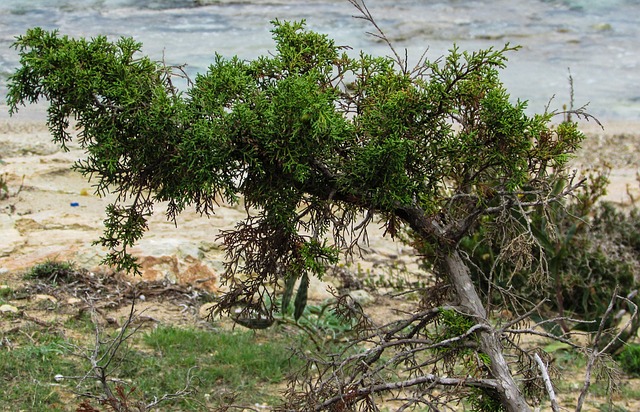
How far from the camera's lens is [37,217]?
7.52 metres

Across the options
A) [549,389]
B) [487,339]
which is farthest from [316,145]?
[549,389]

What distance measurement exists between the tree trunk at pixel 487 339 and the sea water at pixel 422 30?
952 centimetres

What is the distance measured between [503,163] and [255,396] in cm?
247

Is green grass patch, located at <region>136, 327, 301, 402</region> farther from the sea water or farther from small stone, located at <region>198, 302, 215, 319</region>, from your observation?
the sea water

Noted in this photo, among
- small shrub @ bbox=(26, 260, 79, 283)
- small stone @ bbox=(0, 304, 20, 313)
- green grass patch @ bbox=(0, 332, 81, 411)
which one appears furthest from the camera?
small shrub @ bbox=(26, 260, 79, 283)

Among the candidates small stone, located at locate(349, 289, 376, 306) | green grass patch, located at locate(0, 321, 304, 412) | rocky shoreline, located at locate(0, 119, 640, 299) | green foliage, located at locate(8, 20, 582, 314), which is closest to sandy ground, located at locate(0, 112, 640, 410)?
rocky shoreline, located at locate(0, 119, 640, 299)

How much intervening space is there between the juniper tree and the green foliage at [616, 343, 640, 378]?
3.09m

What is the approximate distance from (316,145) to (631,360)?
12.7ft

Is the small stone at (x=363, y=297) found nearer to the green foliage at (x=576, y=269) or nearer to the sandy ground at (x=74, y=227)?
the sandy ground at (x=74, y=227)

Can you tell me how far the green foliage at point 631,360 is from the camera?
19.6 ft

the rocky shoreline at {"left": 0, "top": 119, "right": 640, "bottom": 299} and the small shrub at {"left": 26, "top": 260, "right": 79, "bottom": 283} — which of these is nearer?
the small shrub at {"left": 26, "top": 260, "right": 79, "bottom": 283}

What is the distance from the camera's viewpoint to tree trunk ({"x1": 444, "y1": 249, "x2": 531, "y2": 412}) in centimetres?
305

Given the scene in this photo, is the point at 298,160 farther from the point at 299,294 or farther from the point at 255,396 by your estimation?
the point at 299,294

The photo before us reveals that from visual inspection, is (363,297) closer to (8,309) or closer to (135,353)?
(135,353)
